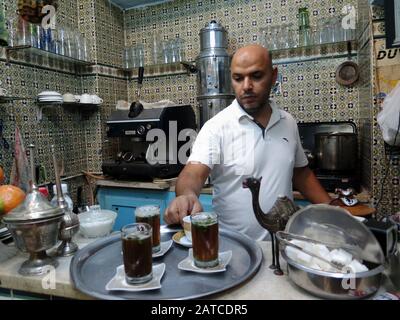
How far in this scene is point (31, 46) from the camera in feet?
7.04

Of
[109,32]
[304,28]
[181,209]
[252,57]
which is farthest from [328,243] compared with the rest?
[109,32]

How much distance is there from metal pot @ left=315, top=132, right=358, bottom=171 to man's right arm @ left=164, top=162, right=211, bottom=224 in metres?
1.01

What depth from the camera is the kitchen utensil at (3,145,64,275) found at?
85 centimetres

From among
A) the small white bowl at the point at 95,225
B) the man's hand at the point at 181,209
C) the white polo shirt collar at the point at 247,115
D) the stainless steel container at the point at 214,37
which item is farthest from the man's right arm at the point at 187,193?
the stainless steel container at the point at 214,37

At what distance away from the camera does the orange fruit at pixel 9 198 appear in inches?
37.9

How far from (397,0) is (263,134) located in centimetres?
95

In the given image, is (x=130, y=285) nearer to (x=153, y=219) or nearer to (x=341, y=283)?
(x=153, y=219)

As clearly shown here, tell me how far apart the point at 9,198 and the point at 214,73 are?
1895 millimetres

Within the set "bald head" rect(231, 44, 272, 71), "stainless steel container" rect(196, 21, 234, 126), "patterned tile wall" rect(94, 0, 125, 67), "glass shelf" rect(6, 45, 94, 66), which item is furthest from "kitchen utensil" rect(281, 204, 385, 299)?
"patterned tile wall" rect(94, 0, 125, 67)

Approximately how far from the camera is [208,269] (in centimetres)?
81

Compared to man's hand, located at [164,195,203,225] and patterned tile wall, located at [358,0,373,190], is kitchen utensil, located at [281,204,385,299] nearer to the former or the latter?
man's hand, located at [164,195,203,225]

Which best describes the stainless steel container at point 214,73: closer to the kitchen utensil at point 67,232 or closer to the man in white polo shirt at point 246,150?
the man in white polo shirt at point 246,150

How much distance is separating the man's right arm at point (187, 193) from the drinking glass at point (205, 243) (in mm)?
260

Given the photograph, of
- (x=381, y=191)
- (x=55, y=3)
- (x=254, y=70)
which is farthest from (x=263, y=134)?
(x=55, y=3)
